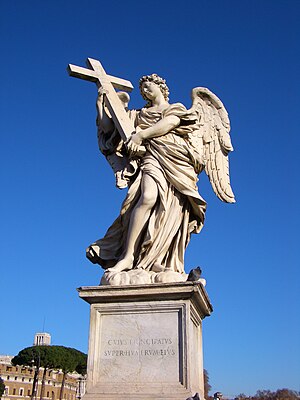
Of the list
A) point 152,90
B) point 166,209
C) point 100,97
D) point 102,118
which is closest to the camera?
point 166,209

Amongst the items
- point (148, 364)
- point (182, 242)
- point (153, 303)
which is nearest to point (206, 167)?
point (182, 242)

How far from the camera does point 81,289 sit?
666 cm

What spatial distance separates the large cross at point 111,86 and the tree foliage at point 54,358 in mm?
64647

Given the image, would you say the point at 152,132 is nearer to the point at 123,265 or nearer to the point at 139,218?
the point at 139,218

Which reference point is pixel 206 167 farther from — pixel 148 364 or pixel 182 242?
pixel 148 364

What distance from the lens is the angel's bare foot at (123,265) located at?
6.83 metres

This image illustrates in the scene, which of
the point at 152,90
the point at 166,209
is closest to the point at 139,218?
the point at 166,209

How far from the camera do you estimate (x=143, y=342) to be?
6203 millimetres

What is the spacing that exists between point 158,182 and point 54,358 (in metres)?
66.1

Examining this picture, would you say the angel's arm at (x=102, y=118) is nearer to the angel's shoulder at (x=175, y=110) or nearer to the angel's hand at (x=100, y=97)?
the angel's hand at (x=100, y=97)

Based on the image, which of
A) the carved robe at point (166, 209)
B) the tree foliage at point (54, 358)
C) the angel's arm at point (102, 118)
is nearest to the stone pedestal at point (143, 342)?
the carved robe at point (166, 209)

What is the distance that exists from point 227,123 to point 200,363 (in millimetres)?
3932

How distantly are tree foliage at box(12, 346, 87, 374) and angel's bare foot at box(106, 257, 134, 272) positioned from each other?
65.7 metres

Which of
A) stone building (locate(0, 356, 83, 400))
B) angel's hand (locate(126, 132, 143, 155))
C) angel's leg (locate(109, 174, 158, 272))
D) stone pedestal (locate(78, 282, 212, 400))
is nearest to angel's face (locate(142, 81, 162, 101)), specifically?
angel's hand (locate(126, 132, 143, 155))
